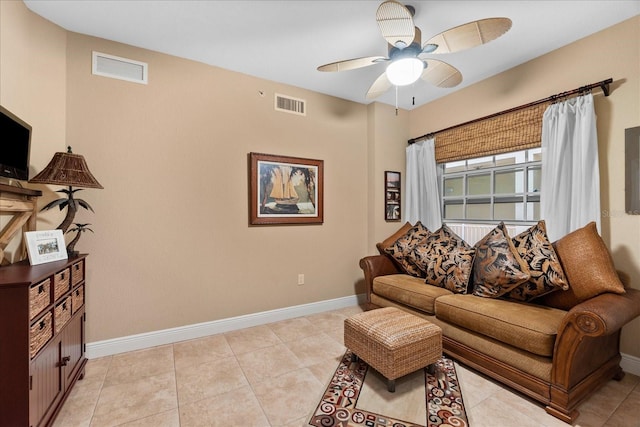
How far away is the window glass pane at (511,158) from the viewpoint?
303cm

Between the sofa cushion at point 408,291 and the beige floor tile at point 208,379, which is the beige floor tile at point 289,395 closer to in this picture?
the beige floor tile at point 208,379

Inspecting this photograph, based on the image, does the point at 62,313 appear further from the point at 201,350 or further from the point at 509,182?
the point at 509,182

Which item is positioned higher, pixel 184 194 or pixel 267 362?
pixel 184 194

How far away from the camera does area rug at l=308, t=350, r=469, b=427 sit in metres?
1.66

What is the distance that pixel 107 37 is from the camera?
2.45 m

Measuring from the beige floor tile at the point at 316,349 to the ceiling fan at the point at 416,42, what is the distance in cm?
232

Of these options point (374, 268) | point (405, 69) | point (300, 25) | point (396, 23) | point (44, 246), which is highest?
point (300, 25)

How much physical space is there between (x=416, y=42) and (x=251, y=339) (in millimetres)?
2955

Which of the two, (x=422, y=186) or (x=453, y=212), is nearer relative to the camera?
(x=453, y=212)

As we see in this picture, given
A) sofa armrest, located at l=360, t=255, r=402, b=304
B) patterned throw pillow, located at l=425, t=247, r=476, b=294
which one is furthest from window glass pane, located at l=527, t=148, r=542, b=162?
sofa armrest, located at l=360, t=255, r=402, b=304

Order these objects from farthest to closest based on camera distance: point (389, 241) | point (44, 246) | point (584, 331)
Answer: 1. point (389, 241)
2. point (44, 246)
3. point (584, 331)

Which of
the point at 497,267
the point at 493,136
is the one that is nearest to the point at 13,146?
the point at 497,267

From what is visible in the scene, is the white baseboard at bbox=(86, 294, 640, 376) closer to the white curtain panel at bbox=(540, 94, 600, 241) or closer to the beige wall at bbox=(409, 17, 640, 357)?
the beige wall at bbox=(409, 17, 640, 357)

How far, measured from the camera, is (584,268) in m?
2.07
